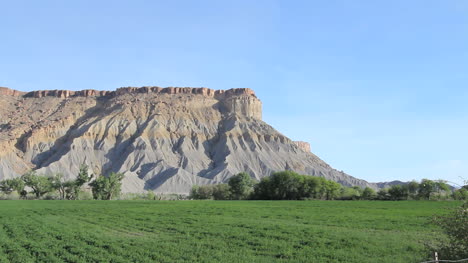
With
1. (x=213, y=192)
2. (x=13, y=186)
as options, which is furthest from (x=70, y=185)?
(x=213, y=192)

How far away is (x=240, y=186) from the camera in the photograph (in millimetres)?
97688

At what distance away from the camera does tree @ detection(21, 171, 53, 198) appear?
320ft

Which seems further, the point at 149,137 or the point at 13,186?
the point at 149,137

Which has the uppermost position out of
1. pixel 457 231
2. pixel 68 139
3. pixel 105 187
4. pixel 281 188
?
pixel 68 139

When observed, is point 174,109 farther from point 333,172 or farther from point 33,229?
point 33,229

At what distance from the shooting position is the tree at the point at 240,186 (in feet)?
→ 321

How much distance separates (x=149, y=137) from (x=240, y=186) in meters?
71.6

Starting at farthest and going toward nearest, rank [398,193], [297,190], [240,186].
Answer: [398,193], [240,186], [297,190]

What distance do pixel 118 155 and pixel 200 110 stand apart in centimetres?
4242

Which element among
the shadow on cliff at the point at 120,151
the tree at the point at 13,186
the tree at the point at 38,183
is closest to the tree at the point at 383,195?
the tree at the point at 38,183

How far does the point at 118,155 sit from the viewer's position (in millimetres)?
154500

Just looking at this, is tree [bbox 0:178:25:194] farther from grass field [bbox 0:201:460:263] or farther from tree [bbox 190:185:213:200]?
grass field [bbox 0:201:460:263]

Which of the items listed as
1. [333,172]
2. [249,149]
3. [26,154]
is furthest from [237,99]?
[26,154]

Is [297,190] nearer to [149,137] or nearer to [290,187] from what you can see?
[290,187]
